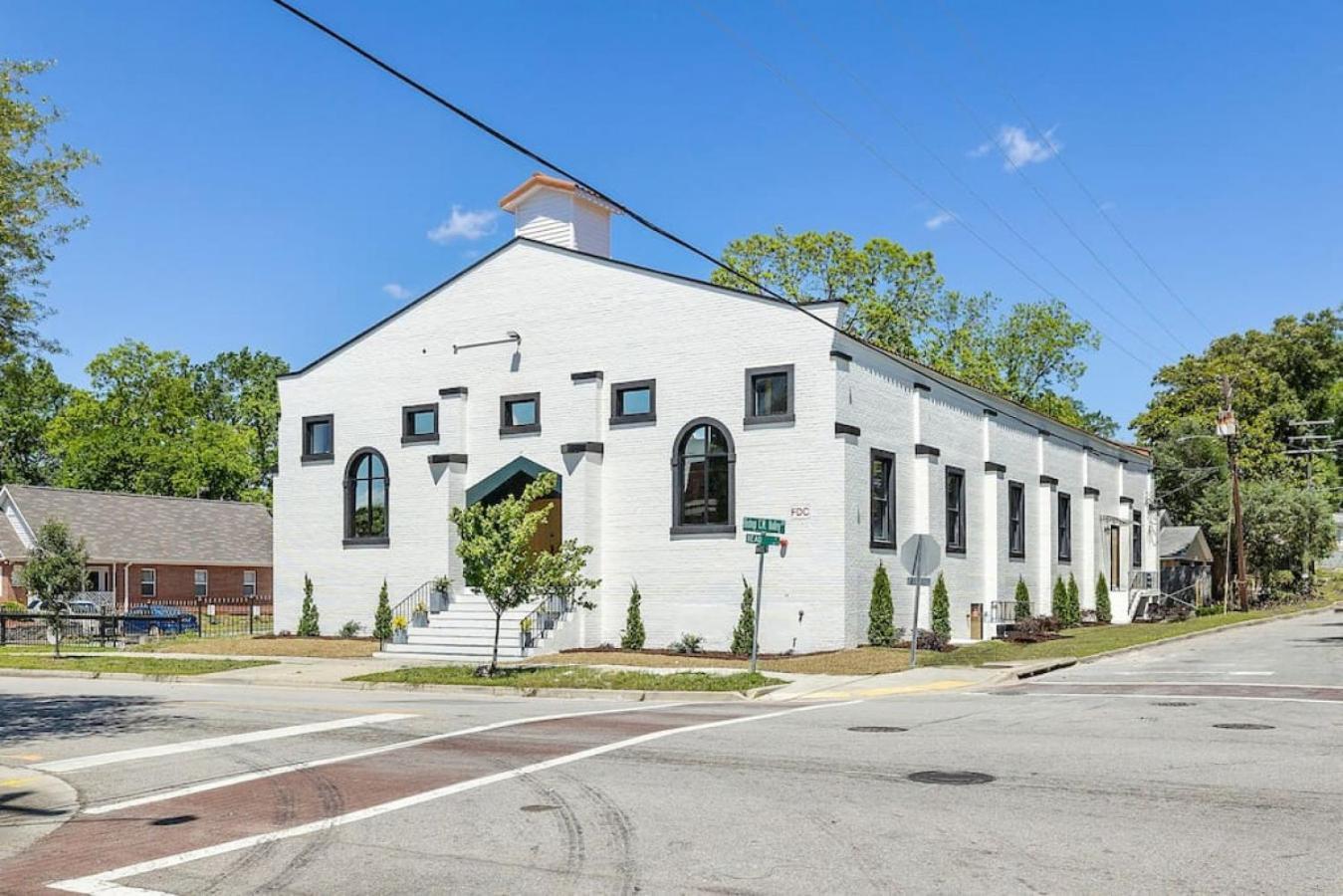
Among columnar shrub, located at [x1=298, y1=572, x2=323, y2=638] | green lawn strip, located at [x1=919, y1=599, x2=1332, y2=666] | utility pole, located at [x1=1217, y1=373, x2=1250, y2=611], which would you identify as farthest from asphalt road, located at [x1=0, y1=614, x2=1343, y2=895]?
utility pole, located at [x1=1217, y1=373, x2=1250, y2=611]

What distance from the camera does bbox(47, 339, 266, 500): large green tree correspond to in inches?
2936

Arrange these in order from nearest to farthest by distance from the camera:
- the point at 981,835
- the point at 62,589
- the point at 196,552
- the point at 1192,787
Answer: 1. the point at 981,835
2. the point at 1192,787
3. the point at 62,589
4. the point at 196,552

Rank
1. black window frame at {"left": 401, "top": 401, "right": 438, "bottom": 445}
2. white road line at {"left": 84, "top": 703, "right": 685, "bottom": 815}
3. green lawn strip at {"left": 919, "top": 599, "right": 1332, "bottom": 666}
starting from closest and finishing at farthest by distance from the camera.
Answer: white road line at {"left": 84, "top": 703, "right": 685, "bottom": 815}
green lawn strip at {"left": 919, "top": 599, "right": 1332, "bottom": 666}
black window frame at {"left": 401, "top": 401, "right": 438, "bottom": 445}

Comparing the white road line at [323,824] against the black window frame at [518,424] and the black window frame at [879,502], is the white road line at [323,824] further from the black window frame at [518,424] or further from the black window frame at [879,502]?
the black window frame at [518,424]

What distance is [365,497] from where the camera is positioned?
33938 millimetres

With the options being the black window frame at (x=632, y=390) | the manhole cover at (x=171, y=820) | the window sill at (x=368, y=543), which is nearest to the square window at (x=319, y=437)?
the window sill at (x=368, y=543)

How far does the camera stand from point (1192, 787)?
10.1 metres

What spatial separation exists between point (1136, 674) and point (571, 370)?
1489cm

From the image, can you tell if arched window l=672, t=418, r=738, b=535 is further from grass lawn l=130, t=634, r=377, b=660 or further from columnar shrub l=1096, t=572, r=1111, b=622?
columnar shrub l=1096, t=572, r=1111, b=622

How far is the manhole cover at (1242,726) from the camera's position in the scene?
14.0 m

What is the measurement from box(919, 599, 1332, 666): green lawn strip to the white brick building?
1.86 meters

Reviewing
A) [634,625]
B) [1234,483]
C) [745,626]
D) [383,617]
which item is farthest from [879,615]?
[1234,483]

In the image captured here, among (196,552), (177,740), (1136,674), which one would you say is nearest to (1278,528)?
(1136,674)

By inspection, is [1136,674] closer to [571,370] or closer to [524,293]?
[571,370]
